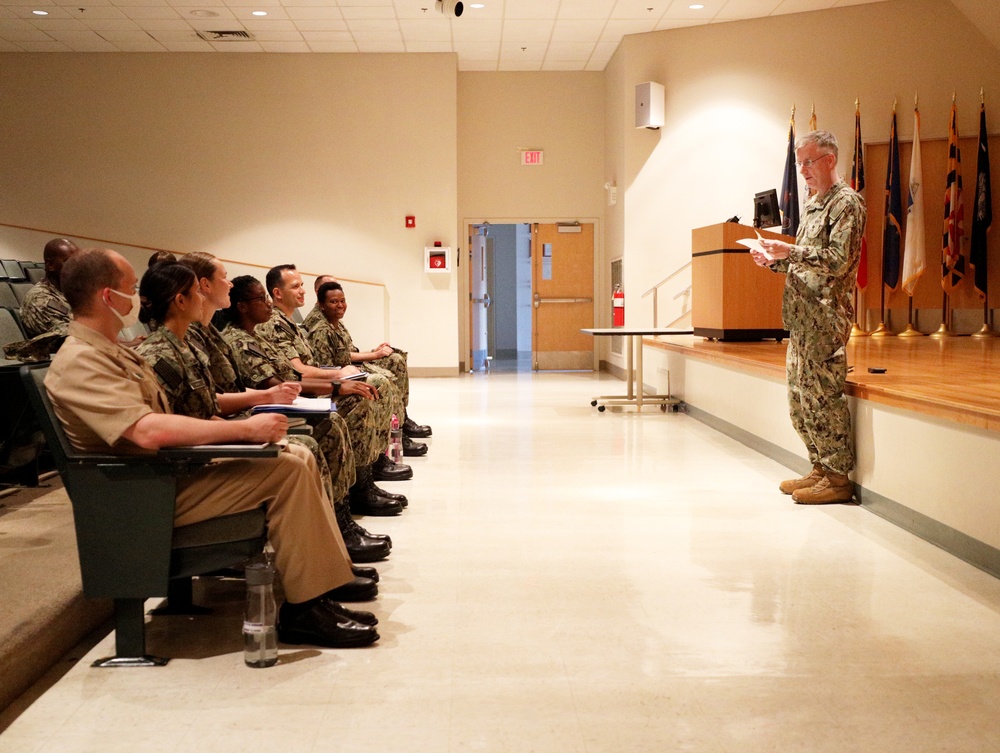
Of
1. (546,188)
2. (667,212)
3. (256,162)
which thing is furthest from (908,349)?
(256,162)

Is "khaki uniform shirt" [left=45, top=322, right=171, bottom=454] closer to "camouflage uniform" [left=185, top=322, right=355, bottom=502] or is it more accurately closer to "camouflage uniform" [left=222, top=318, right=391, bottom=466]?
"camouflage uniform" [left=185, top=322, right=355, bottom=502]

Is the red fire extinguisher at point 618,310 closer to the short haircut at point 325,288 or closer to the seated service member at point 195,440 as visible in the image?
the short haircut at point 325,288

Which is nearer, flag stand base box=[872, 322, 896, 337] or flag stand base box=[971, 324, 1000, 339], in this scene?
flag stand base box=[971, 324, 1000, 339]

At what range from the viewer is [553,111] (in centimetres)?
1225

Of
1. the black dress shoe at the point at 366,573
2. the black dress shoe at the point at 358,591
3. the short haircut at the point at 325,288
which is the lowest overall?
the black dress shoe at the point at 358,591

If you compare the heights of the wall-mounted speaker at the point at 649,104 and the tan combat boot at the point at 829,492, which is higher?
the wall-mounted speaker at the point at 649,104

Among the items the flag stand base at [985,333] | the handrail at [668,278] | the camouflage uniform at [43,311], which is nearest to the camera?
the camouflage uniform at [43,311]

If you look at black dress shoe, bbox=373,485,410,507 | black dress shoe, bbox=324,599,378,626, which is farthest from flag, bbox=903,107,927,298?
black dress shoe, bbox=324,599,378,626

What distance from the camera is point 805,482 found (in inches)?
183

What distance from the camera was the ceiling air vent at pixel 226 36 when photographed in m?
10.4

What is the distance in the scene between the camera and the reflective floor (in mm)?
2107

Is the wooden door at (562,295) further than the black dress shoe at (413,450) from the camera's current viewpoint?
Yes

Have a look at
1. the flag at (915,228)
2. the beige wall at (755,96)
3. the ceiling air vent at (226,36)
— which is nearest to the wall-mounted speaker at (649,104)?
the beige wall at (755,96)

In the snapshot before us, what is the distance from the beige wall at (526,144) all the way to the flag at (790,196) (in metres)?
3.01
